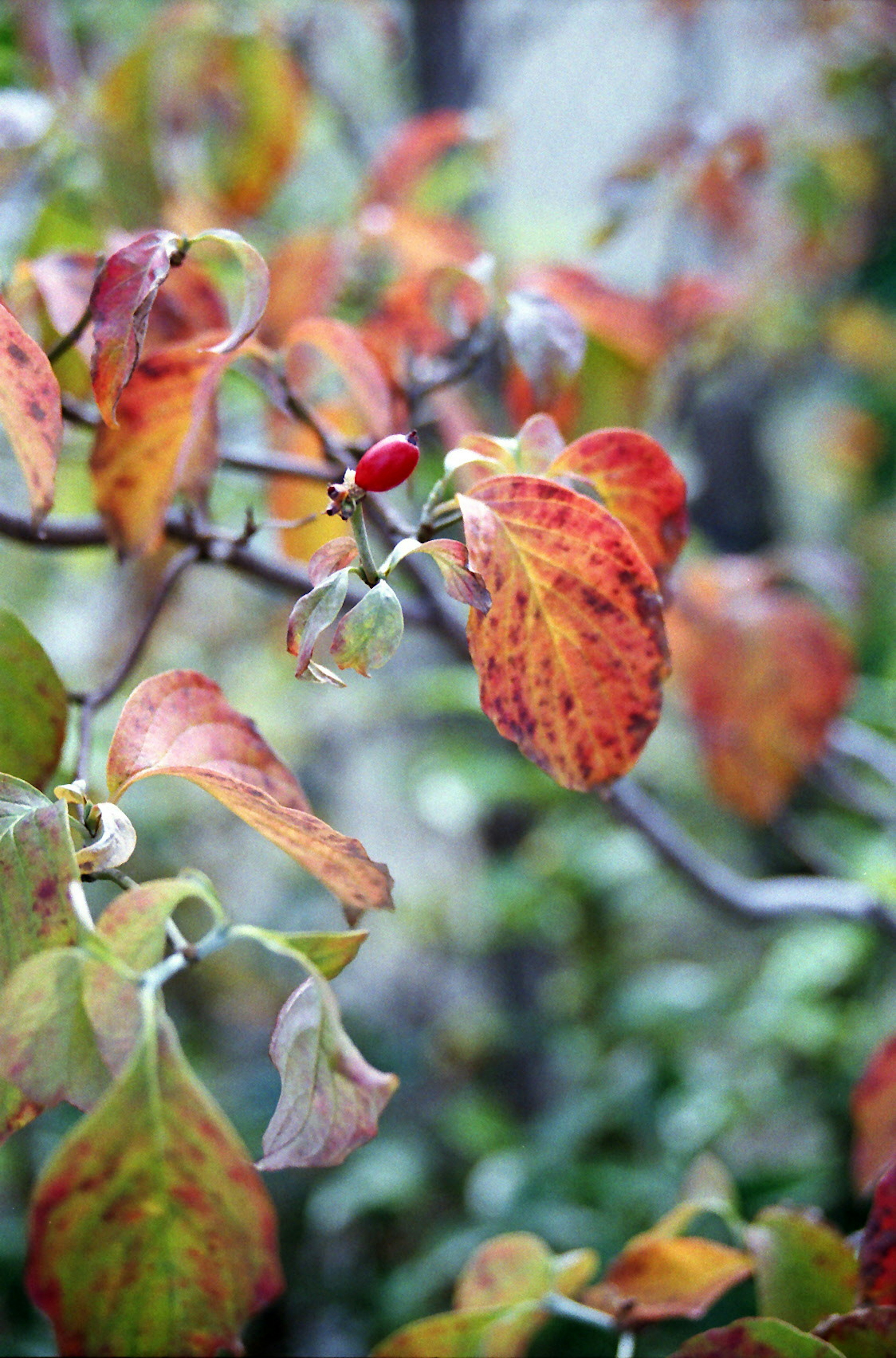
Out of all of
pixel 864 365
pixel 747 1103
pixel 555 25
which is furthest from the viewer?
pixel 864 365

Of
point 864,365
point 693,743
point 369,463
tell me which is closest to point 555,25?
point 864,365

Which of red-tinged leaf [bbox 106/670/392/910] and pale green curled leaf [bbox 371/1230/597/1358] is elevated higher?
red-tinged leaf [bbox 106/670/392/910]

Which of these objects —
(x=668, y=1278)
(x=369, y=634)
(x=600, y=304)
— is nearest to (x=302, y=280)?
(x=600, y=304)

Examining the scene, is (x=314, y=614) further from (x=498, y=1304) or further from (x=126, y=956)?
(x=498, y=1304)

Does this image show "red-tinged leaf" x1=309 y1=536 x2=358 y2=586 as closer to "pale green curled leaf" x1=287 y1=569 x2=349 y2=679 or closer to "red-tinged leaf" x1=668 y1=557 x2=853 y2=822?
"pale green curled leaf" x1=287 y1=569 x2=349 y2=679

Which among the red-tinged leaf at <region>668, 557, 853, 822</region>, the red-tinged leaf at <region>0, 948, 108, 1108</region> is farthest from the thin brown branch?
the red-tinged leaf at <region>0, 948, 108, 1108</region>

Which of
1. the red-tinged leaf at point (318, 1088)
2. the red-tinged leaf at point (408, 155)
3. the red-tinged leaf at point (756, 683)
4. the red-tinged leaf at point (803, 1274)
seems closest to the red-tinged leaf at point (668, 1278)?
the red-tinged leaf at point (803, 1274)

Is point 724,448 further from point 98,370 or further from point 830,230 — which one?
point 98,370
